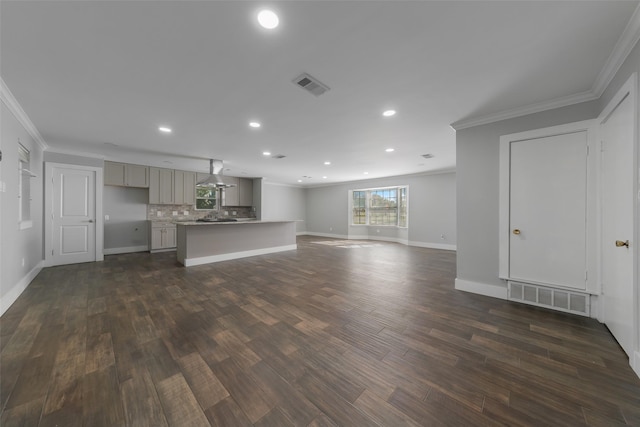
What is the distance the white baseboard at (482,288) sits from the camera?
2.99 m

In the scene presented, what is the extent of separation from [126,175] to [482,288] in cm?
814

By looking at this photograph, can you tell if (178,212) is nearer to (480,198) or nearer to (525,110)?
Result: (480,198)

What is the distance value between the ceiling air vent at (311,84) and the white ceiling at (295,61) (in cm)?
7

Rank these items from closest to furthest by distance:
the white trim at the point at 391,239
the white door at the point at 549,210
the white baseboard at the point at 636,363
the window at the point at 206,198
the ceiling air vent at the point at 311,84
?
the white baseboard at the point at 636,363 → the ceiling air vent at the point at 311,84 → the white door at the point at 549,210 → the window at the point at 206,198 → the white trim at the point at 391,239

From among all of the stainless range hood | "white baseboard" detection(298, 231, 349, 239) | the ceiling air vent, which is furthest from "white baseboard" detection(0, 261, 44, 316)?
"white baseboard" detection(298, 231, 349, 239)

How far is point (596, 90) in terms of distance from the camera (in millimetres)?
2346

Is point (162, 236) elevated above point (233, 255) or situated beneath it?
elevated above

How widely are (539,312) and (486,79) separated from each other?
2.67m

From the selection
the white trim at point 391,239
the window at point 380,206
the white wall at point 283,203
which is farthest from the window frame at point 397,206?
the white wall at point 283,203

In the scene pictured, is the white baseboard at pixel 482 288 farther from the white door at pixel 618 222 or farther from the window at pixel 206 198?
the window at pixel 206 198

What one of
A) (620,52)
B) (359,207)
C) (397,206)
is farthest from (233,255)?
(620,52)

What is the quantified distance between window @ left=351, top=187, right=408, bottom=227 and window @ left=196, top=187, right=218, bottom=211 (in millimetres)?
5408

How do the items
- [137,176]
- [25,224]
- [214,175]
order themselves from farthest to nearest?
[137,176], [214,175], [25,224]

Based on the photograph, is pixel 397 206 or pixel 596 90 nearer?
pixel 596 90
